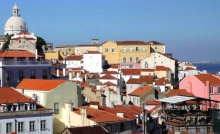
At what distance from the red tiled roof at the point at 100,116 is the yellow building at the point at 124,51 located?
77.4 metres

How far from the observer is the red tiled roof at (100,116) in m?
36.2

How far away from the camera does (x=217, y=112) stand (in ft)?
96.6

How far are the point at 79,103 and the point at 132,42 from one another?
78.2 metres

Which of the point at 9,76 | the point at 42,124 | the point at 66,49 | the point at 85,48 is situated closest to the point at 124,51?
the point at 85,48

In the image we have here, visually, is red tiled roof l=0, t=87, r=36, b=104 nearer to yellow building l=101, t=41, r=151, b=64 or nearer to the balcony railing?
the balcony railing

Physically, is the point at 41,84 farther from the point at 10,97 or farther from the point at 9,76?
the point at 9,76

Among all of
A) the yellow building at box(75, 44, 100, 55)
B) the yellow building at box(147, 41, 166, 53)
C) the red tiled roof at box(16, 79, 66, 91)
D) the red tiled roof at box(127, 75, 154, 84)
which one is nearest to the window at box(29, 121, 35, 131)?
the red tiled roof at box(16, 79, 66, 91)

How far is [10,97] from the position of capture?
35656mm

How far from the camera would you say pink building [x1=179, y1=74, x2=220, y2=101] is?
2156 inches

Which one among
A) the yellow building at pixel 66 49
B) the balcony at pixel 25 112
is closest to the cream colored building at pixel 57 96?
the balcony at pixel 25 112

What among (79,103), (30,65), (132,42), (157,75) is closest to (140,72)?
(157,75)

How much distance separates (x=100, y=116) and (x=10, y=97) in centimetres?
581

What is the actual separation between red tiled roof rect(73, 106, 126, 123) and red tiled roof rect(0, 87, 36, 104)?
152 inches

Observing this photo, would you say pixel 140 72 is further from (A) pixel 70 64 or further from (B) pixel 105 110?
(B) pixel 105 110
